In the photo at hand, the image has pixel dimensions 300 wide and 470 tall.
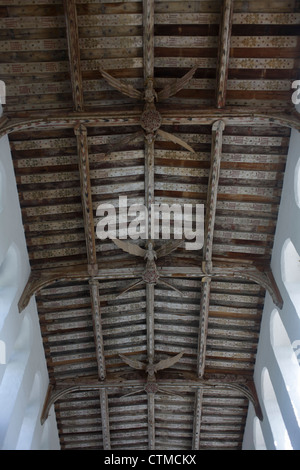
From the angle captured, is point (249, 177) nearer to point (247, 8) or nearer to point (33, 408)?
point (247, 8)

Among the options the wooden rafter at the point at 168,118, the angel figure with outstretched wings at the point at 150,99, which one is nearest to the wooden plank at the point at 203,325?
the angel figure with outstretched wings at the point at 150,99

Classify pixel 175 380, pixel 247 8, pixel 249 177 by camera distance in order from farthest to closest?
pixel 175 380 → pixel 249 177 → pixel 247 8

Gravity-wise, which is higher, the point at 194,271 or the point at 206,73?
the point at 206,73

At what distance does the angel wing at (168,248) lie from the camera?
11.8 metres

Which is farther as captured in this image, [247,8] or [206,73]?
[206,73]

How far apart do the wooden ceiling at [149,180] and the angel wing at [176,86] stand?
0.05 metres

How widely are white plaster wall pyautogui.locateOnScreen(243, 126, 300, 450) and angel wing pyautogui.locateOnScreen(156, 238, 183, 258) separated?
8.17 ft

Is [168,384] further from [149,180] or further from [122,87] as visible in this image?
[122,87]

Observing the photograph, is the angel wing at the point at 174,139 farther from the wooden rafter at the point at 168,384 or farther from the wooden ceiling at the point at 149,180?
the wooden rafter at the point at 168,384

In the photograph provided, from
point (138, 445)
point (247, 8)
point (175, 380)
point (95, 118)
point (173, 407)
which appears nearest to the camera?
point (247, 8)

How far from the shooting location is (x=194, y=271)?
1241 cm

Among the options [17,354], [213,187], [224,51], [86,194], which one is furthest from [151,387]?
[224,51]

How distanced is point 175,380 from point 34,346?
4520 mm

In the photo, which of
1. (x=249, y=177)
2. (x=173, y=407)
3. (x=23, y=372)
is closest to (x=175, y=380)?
(x=173, y=407)
